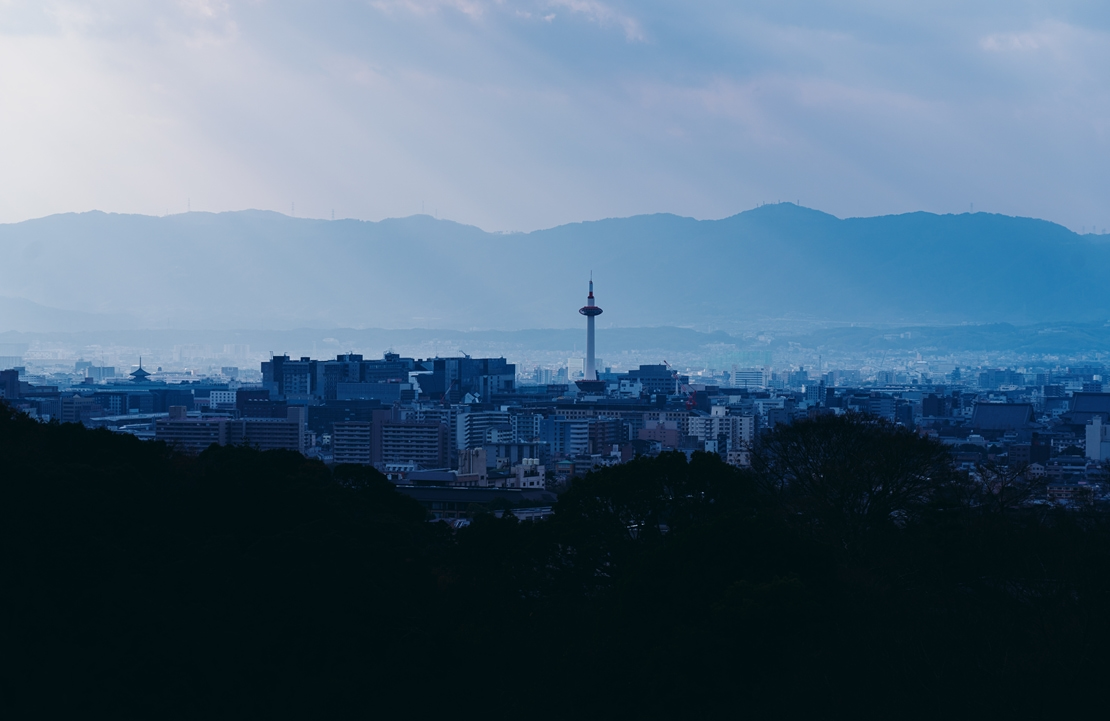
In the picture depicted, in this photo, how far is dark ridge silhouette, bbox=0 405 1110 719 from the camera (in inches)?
248

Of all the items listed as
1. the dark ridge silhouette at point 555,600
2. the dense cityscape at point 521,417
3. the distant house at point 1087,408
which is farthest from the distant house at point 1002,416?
the dark ridge silhouette at point 555,600

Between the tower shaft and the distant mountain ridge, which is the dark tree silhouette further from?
the distant mountain ridge

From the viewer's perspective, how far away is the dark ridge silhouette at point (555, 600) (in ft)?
20.7

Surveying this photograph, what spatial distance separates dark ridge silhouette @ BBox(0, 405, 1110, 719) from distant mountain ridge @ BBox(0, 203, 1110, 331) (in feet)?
387

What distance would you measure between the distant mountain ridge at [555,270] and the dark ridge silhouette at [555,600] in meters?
118

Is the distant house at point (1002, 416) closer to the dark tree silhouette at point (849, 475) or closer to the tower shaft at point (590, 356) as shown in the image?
the tower shaft at point (590, 356)

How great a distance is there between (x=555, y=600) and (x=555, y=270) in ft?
441

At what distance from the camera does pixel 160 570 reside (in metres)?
7.41

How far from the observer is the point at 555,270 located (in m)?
142

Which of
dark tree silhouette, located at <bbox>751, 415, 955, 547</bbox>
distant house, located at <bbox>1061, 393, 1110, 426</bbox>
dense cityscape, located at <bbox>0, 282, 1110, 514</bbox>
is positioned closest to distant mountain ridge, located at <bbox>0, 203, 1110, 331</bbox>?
dense cityscape, located at <bbox>0, 282, 1110, 514</bbox>

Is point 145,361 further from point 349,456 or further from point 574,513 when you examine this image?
point 574,513

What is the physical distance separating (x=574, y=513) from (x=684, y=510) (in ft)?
2.44

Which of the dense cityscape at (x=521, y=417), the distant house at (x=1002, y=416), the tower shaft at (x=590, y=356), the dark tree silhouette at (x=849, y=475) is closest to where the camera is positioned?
the dark tree silhouette at (x=849, y=475)

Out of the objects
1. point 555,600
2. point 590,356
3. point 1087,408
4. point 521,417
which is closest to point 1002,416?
point 1087,408
